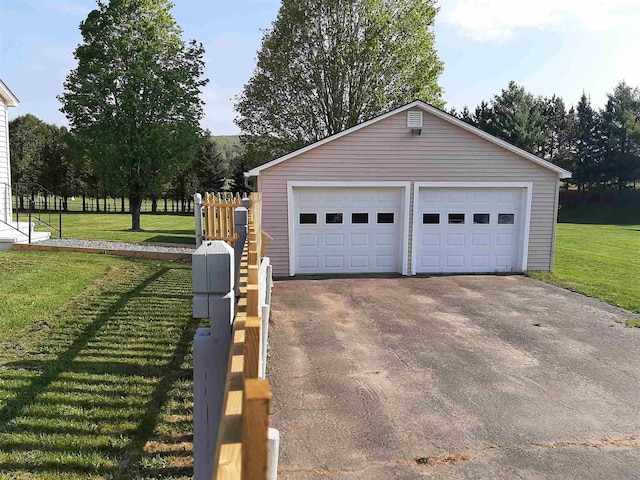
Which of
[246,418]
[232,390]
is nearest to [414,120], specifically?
[232,390]

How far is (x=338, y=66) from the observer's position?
78.4ft

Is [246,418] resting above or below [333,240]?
above

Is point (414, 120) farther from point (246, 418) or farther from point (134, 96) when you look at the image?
point (134, 96)

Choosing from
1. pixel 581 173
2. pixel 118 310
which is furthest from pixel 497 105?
pixel 118 310

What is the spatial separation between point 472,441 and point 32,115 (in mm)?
57306

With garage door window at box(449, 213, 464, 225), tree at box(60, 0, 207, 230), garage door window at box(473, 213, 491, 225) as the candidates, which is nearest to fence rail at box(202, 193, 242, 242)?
garage door window at box(449, 213, 464, 225)

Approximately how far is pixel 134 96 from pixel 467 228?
50.5 feet

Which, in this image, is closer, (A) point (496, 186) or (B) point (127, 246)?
(A) point (496, 186)

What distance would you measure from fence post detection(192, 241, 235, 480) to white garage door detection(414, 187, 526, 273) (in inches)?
410

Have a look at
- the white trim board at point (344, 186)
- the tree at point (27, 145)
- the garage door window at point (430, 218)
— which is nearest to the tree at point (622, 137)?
the garage door window at point (430, 218)

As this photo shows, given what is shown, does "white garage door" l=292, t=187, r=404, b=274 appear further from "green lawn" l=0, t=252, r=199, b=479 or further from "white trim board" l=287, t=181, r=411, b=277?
"green lawn" l=0, t=252, r=199, b=479

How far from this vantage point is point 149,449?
3.43 metres

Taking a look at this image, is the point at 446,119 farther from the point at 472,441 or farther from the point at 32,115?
the point at 32,115

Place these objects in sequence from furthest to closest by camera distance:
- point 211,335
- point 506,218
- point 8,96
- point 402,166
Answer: point 8,96
point 506,218
point 402,166
point 211,335
